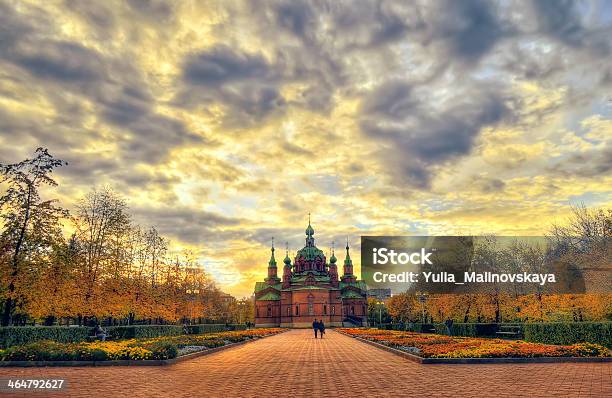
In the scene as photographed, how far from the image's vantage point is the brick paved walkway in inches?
507

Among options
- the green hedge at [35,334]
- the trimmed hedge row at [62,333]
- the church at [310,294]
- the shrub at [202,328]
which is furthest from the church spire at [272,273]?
the green hedge at [35,334]

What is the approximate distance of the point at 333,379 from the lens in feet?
50.6

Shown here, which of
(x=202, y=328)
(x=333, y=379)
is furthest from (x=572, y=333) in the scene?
(x=202, y=328)

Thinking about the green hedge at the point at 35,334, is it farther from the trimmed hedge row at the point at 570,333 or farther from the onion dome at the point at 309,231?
the onion dome at the point at 309,231

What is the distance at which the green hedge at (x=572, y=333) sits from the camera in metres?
24.6

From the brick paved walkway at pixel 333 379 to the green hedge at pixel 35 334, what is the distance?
8521 mm

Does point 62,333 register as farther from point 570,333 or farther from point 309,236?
point 309,236

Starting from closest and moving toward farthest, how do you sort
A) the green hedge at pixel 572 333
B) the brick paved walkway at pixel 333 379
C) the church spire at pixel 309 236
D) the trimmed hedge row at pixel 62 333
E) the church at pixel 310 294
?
the brick paved walkway at pixel 333 379
the green hedge at pixel 572 333
the trimmed hedge row at pixel 62 333
the church at pixel 310 294
the church spire at pixel 309 236

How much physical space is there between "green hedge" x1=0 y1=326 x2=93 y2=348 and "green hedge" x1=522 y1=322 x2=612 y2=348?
27.5m

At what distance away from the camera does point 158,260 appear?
2221 inches

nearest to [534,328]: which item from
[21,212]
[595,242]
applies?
[595,242]

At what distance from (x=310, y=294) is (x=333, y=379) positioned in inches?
3493

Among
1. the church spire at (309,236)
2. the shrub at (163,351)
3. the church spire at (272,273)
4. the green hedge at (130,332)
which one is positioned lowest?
the green hedge at (130,332)

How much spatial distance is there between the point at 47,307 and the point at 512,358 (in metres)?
31.1
